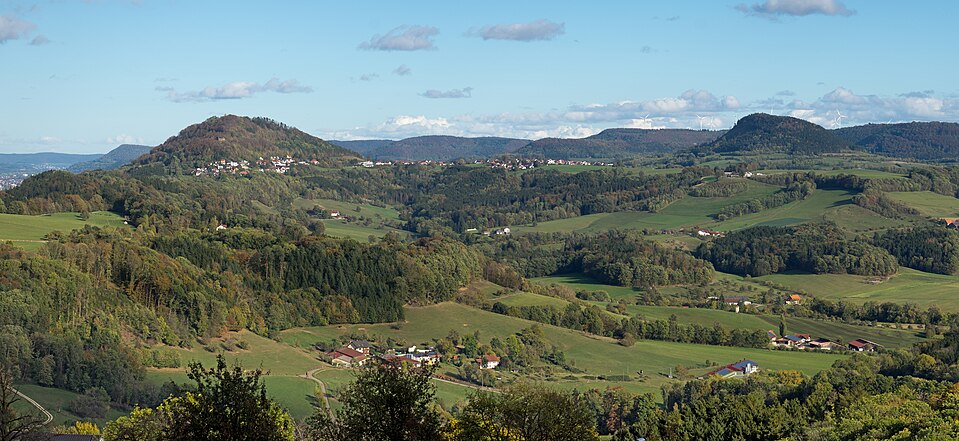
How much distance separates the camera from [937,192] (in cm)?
18262

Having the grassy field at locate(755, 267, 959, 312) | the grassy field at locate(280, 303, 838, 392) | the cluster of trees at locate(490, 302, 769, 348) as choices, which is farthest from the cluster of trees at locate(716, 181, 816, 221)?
the grassy field at locate(280, 303, 838, 392)

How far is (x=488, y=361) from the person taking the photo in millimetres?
80750

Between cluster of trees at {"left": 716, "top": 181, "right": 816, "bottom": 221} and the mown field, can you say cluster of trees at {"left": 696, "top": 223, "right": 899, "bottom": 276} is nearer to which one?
the mown field

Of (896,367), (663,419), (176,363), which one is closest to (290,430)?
(663,419)

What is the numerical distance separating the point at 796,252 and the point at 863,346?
49.8 metres

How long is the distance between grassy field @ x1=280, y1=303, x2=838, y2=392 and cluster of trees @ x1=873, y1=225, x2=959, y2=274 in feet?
189

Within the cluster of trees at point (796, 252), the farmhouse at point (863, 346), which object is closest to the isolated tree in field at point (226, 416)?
the farmhouse at point (863, 346)

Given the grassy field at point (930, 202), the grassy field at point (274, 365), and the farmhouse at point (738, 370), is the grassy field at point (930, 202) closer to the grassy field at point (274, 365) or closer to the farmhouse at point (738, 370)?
the farmhouse at point (738, 370)

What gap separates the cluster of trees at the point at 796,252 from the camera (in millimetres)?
130875

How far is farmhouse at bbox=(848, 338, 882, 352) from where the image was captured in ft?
290

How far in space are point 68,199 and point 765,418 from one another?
10596cm

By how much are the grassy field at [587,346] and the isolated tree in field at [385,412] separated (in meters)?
48.1

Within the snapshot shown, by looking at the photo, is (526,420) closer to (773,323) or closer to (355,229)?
(773,323)

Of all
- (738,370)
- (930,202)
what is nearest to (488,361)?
(738,370)
